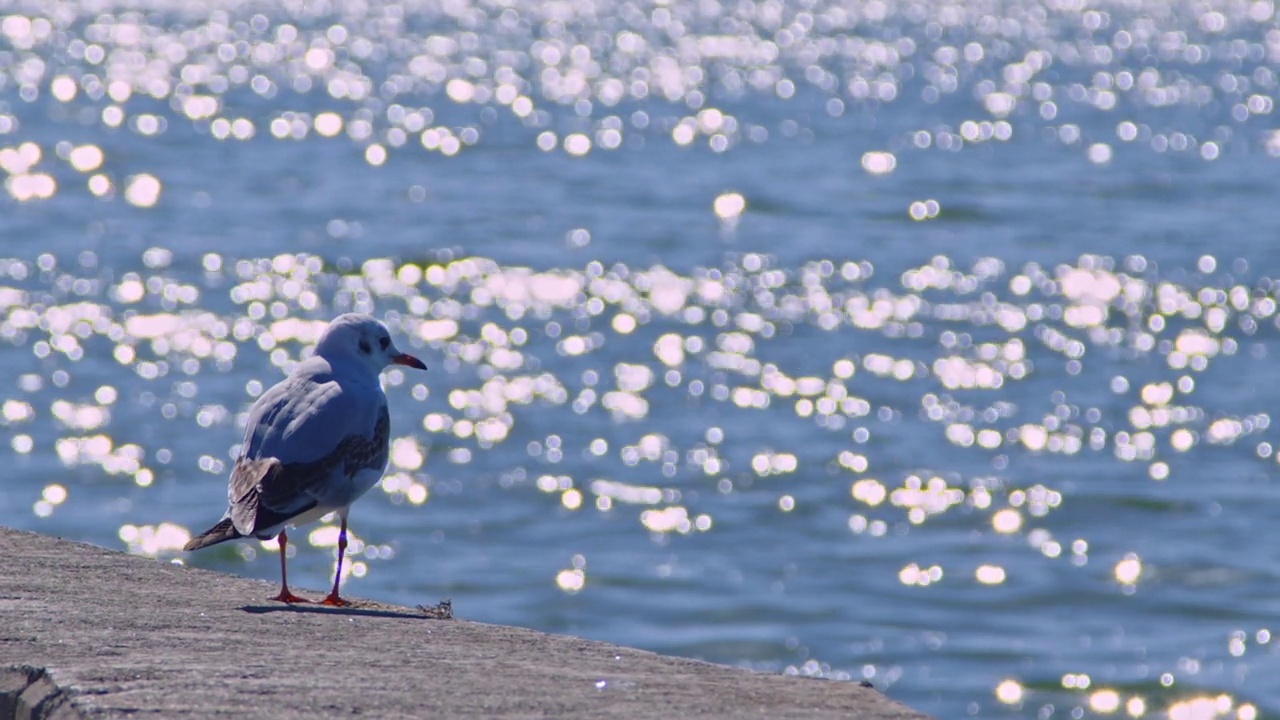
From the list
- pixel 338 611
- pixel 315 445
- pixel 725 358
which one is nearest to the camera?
pixel 338 611

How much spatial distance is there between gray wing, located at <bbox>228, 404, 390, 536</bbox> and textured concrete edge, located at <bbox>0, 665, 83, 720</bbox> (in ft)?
4.25

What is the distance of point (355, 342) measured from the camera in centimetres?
696

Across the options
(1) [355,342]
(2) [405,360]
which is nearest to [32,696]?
(1) [355,342]

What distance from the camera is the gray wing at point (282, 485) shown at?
6176 mm

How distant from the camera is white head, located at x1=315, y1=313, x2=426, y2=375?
22.8 ft

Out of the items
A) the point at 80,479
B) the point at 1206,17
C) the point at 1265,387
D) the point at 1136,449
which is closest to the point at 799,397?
the point at 1136,449

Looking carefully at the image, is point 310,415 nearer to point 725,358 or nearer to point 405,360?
point 405,360

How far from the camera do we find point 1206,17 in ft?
181

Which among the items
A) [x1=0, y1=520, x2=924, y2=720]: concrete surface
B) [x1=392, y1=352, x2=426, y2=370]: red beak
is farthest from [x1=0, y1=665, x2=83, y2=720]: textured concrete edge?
[x1=392, y1=352, x2=426, y2=370]: red beak

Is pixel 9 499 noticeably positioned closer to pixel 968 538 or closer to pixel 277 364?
pixel 277 364

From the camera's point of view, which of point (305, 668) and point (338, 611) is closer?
point (305, 668)

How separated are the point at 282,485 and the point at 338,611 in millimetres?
443

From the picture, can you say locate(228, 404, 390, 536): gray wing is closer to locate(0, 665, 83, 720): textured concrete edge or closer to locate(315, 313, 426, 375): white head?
locate(315, 313, 426, 375): white head

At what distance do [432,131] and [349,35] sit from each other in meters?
16.0
